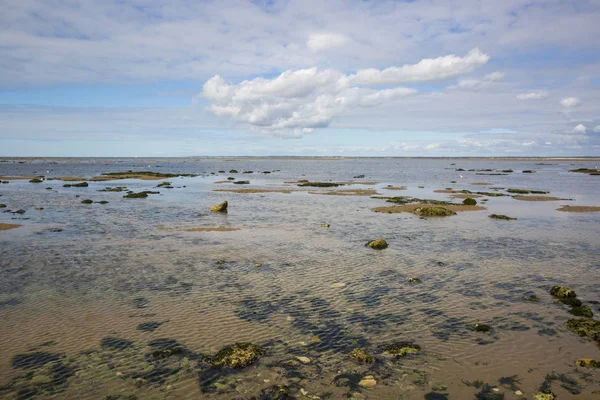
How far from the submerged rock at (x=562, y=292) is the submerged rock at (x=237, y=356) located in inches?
482

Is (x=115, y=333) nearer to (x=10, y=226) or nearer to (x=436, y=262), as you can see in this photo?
(x=436, y=262)

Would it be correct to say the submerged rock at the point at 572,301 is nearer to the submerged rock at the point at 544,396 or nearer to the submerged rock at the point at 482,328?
the submerged rock at the point at 482,328

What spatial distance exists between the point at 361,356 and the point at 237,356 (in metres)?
3.53

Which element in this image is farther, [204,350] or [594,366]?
[204,350]

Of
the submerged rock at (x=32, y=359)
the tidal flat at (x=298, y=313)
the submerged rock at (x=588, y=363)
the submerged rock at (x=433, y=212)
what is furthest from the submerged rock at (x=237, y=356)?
the submerged rock at (x=433, y=212)

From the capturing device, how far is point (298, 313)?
14.1 m

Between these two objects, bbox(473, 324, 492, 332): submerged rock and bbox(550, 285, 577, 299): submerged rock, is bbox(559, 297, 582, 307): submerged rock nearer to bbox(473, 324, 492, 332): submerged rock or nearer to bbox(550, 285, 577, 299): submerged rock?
bbox(550, 285, 577, 299): submerged rock

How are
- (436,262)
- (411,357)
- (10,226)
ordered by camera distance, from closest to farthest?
(411,357)
(436,262)
(10,226)

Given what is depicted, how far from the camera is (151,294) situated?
52.3 feet

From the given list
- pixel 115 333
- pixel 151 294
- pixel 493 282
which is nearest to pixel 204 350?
pixel 115 333

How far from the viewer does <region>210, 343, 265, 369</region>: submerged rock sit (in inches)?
420

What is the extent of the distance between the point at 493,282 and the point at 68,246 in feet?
79.1

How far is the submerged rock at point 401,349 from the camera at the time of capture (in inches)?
444

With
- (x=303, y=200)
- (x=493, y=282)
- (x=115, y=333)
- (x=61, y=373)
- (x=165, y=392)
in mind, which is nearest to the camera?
(x=165, y=392)
